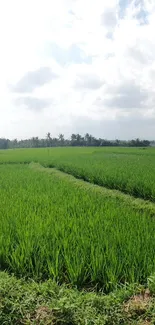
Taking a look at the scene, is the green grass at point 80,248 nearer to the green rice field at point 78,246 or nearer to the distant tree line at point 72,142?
the green rice field at point 78,246

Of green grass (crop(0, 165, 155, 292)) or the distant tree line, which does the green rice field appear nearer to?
green grass (crop(0, 165, 155, 292))

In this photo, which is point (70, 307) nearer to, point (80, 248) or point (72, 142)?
point (80, 248)

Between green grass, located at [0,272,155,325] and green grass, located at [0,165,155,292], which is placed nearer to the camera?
green grass, located at [0,272,155,325]

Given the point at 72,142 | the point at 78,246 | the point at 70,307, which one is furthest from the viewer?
the point at 72,142

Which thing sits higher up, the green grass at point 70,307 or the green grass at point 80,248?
the green grass at point 80,248

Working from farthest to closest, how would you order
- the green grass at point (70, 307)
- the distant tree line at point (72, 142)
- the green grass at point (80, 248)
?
the distant tree line at point (72, 142)
the green grass at point (80, 248)
the green grass at point (70, 307)

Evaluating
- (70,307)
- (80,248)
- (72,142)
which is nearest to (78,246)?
(80,248)

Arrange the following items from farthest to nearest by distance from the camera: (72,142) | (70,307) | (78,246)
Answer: (72,142)
(78,246)
(70,307)

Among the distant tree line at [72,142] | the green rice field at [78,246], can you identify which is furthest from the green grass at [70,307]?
the distant tree line at [72,142]

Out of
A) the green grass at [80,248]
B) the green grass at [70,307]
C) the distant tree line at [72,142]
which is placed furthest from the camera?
the distant tree line at [72,142]

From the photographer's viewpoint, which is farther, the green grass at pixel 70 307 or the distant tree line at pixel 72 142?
the distant tree line at pixel 72 142

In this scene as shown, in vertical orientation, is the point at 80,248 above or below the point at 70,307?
above

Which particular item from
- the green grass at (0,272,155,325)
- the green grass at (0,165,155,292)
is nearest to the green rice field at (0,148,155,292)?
the green grass at (0,165,155,292)

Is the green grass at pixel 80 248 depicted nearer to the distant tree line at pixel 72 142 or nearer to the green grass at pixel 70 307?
the green grass at pixel 70 307
